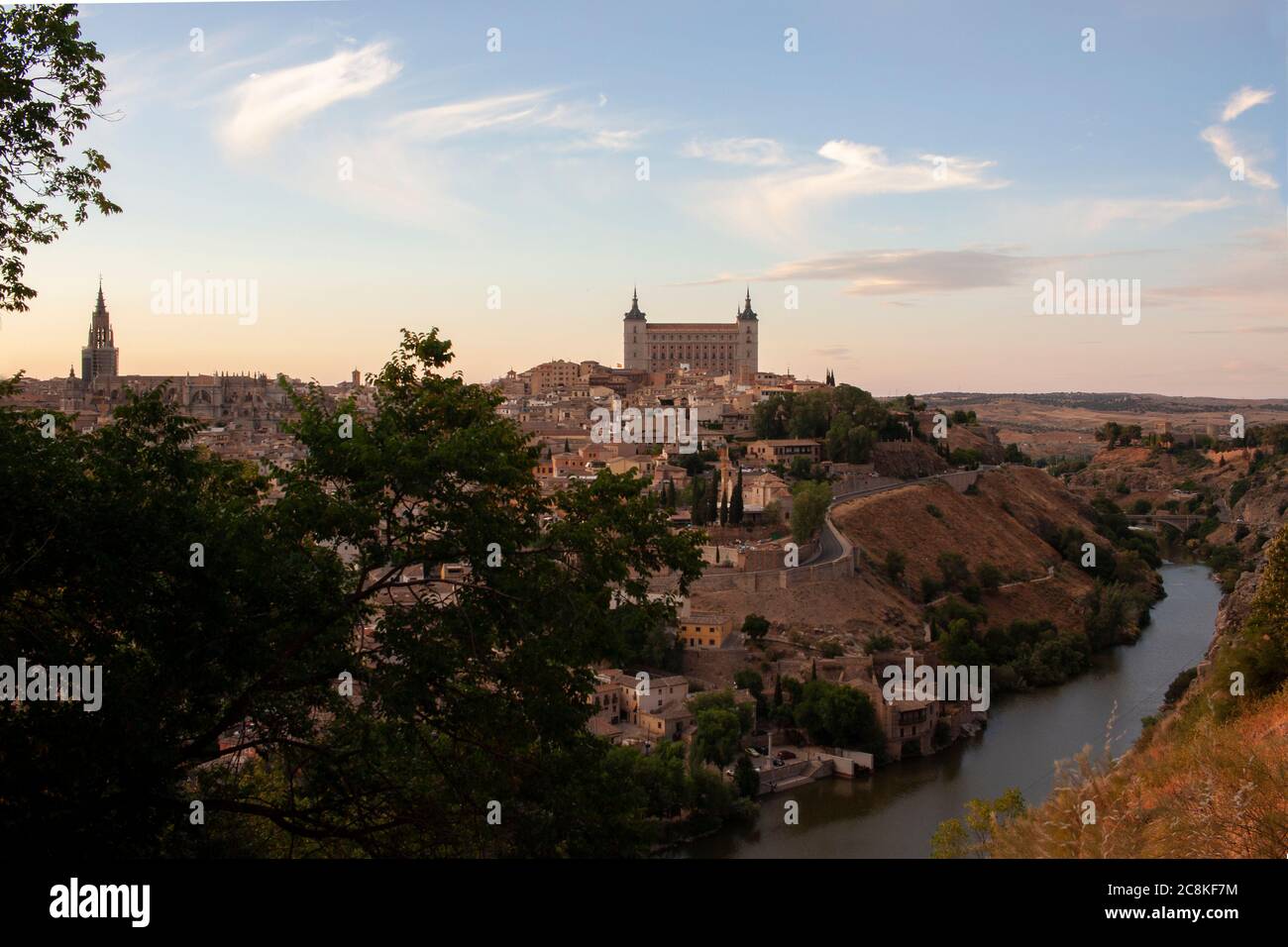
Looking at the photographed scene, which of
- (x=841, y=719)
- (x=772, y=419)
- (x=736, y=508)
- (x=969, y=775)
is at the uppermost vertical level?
(x=772, y=419)

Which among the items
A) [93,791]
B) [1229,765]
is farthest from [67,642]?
[1229,765]

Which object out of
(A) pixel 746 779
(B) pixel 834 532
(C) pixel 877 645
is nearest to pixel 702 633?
(C) pixel 877 645

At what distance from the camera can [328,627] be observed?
4.18 m

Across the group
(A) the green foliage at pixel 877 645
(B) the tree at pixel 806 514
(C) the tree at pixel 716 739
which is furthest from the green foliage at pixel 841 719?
(B) the tree at pixel 806 514

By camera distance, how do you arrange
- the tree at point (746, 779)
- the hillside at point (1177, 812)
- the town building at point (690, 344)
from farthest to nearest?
the town building at point (690, 344) → the tree at point (746, 779) → the hillside at point (1177, 812)

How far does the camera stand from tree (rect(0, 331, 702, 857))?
370cm

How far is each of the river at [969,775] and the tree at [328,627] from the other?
7797 millimetres

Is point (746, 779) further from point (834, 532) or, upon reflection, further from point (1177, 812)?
point (1177, 812)

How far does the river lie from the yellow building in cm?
426

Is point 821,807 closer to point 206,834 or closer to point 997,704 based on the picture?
point 997,704

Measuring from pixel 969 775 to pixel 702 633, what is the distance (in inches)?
222

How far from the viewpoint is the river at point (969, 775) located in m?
14.0

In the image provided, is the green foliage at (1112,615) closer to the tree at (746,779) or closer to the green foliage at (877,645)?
the green foliage at (877,645)
